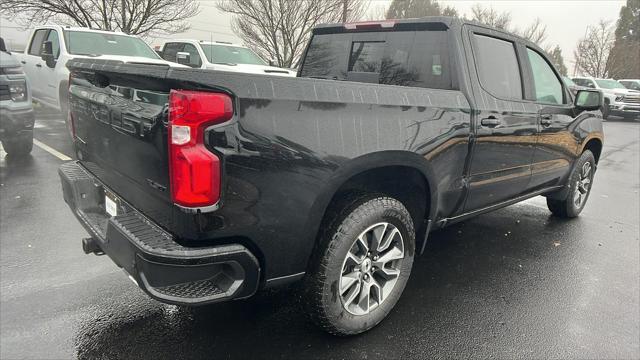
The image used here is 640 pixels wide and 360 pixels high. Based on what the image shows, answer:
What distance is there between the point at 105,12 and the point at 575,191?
52.8 ft

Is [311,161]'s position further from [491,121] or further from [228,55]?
[228,55]

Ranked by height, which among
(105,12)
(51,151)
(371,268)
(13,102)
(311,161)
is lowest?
(51,151)

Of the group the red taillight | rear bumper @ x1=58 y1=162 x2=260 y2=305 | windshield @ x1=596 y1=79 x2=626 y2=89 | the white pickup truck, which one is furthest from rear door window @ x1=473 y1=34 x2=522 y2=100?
windshield @ x1=596 y1=79 x2=626 y2=89

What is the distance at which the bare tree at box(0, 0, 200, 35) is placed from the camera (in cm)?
1470

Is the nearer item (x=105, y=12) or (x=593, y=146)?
(x=593, y=146)

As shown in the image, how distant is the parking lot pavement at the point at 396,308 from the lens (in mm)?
2471

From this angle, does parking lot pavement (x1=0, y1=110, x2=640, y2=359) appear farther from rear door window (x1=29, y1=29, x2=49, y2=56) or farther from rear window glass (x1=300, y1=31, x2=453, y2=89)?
rear door window (x1=29, y1=29, x2=49, y2=56)

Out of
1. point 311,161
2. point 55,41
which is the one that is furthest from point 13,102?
point 311,161

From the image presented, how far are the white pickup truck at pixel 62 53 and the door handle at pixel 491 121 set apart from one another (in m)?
5.69

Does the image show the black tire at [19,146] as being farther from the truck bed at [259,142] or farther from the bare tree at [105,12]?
the bare tree at [105,12]

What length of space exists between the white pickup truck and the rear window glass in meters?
4.47

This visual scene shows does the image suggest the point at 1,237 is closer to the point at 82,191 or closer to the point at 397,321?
the point at 82,191

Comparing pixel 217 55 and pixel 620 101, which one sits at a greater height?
pixel 217 55

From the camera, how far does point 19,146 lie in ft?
21.7
